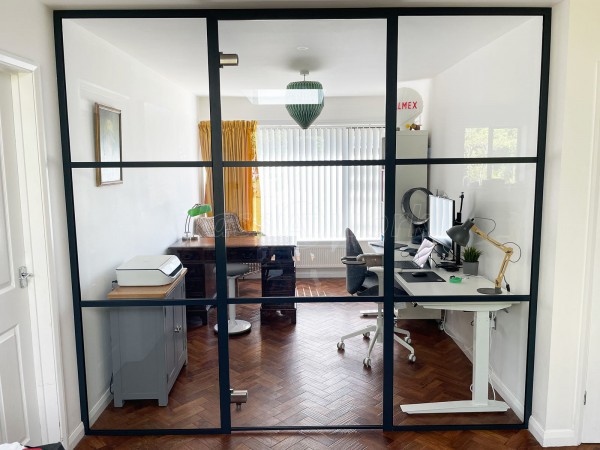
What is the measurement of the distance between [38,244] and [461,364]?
280cm

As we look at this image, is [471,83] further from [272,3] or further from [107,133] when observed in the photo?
[107,133]

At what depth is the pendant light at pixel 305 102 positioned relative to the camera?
8.71 feet

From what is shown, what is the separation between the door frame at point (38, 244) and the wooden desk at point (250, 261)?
73 cm

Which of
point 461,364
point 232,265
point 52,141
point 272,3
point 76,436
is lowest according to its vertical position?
point 76,436

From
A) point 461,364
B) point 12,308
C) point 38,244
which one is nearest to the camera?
point 12,308

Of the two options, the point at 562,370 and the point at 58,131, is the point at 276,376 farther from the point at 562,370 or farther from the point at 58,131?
the point at 58,131

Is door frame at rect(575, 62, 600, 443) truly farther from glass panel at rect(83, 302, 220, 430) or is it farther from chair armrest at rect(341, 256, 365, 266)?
glass panel at rect(83, 302, 220, 430)

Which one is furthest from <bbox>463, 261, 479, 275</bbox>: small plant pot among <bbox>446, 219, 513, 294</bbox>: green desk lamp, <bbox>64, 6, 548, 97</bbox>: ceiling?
<bbox>64, 6, 548, 97</bbox>: ceiling

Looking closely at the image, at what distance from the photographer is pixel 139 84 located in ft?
8.95

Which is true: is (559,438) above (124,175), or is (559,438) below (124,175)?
below

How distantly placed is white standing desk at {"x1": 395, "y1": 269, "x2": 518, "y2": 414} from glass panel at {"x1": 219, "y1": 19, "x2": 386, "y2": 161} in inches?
37.3

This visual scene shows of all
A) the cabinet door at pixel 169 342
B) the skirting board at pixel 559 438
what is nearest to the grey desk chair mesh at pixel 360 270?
the skirting board at pixel 559 438

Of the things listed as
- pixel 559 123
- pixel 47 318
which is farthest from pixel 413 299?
pixel 47 318

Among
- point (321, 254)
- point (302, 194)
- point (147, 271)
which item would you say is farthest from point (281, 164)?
point (147, 271)
